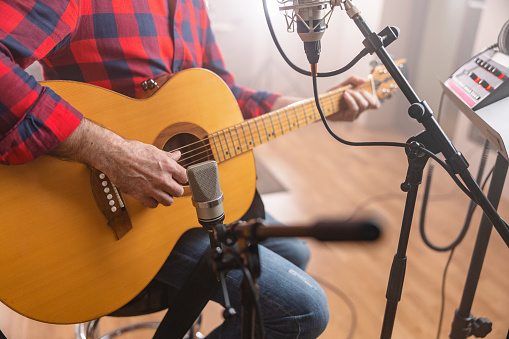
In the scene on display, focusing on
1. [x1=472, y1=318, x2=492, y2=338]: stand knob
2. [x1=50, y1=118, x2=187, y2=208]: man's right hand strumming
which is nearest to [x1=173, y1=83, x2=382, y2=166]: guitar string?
[x1=50, y1=118, x2=187, y2=208]: man's right hand strumming

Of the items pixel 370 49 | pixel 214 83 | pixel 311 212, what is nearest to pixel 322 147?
pixel 311 212

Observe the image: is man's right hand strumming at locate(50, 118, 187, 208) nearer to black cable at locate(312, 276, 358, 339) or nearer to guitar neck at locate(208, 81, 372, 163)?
guitar neck at locate(208, 81, 372, 163)

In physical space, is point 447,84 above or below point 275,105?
above

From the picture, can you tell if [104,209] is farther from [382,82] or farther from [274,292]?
[382,82]

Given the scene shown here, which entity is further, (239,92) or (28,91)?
(239,92)

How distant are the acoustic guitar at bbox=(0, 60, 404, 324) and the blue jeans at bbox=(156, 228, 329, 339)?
4cm

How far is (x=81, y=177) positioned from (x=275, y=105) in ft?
2.14

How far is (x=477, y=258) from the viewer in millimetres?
1103

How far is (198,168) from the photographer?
56 centimetres

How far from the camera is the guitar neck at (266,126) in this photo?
101cm

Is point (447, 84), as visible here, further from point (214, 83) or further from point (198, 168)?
point (198, 168)

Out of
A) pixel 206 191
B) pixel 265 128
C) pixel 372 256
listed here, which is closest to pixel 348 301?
pixel 372 256

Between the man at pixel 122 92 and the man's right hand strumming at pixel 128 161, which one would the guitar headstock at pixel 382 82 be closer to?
the man at pixel 122 92

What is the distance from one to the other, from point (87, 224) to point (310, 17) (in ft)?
2.01
